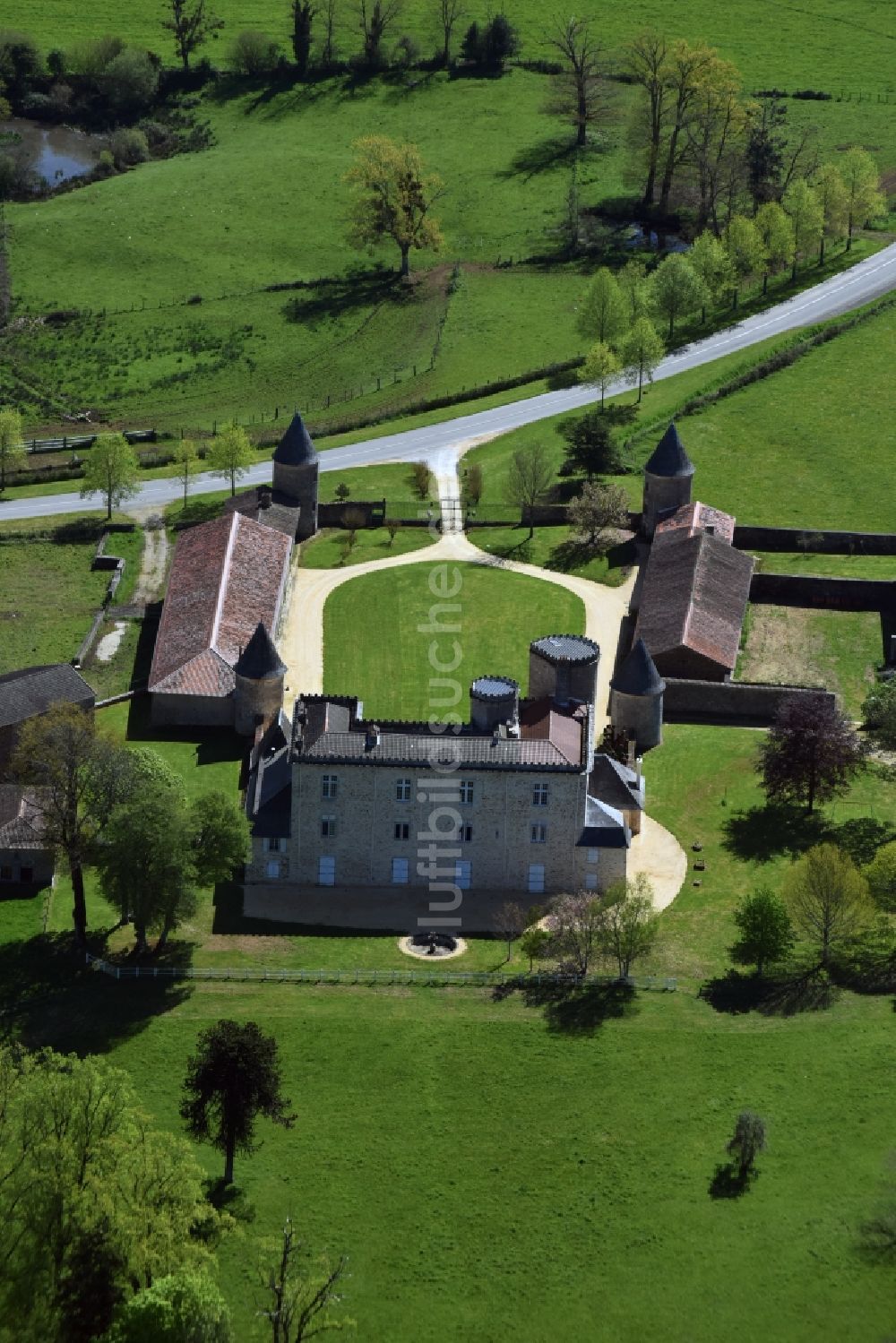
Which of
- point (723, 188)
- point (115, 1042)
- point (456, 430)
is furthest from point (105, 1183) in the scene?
point (723, 188)

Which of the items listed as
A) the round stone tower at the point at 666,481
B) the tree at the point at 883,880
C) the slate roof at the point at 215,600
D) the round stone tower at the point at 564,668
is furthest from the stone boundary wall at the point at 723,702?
the slate roof at the point at 215,600

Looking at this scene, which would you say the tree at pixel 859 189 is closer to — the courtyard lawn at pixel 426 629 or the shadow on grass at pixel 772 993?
the courtyard lawn at pixel 426 629

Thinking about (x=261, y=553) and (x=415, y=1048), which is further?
(x=261, y=553)

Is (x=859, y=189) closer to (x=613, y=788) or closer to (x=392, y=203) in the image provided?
(x=392, y=203)

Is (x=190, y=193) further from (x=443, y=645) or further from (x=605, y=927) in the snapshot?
(x=605, y=927)

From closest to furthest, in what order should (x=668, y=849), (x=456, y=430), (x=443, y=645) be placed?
(x=668, y=849) < (x=443, y=645) < (x=456, y=430)

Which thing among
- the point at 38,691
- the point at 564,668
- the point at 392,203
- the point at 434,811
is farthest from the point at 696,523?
the point at 392,203
